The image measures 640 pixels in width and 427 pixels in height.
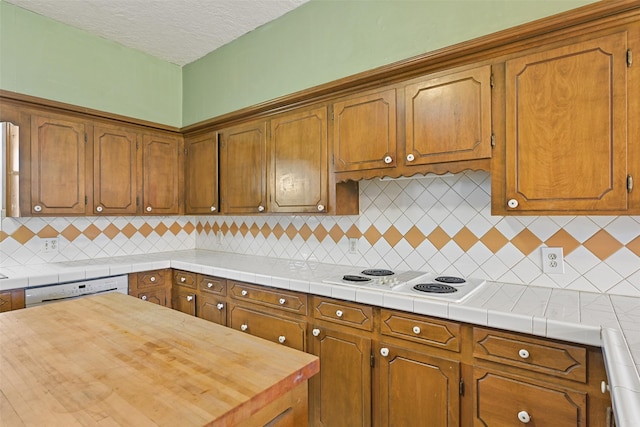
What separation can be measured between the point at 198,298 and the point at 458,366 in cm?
202

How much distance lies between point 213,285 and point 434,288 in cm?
167

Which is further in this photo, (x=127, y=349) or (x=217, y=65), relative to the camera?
(x=217, y=65)

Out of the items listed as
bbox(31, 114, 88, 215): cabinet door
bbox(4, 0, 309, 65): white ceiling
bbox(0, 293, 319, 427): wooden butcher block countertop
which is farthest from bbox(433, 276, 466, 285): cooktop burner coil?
bbox(31, 114, 88, 215): cabinet door

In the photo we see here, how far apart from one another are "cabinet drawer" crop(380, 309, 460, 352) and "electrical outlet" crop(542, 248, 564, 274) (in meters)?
0.70

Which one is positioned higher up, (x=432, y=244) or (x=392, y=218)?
(x=392, y=218)

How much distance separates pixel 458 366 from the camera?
1.49 meters

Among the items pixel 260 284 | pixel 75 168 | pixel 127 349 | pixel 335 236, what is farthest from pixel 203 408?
pixel 75 168

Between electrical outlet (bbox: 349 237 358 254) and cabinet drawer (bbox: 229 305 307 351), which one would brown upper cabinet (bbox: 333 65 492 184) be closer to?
electrical outlet (bbox: 349 237 358 254)

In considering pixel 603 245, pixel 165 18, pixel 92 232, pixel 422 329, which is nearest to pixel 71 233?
pixel 92 232

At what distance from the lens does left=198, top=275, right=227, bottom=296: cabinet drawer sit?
2.51m

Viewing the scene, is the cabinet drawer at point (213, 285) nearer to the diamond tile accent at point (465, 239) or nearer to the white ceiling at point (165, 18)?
the diamond tile accent at point (465, 239)

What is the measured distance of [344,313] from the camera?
1839mm

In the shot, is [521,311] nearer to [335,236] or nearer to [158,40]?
[335,236]

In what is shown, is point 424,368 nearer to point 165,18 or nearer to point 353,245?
point 353,245
